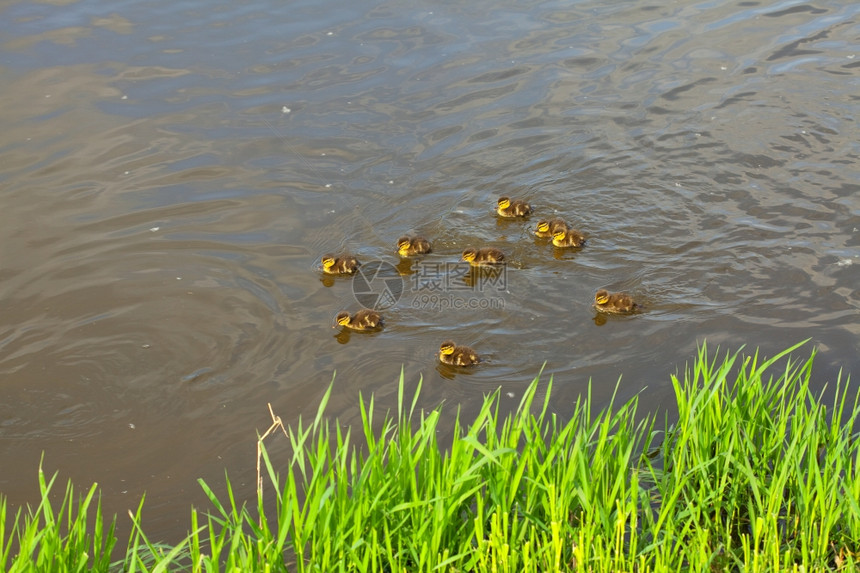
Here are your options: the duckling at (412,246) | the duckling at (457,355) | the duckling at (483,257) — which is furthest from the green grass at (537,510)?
the duckling at (412,246)

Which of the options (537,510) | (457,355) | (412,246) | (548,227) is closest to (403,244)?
(412,246)

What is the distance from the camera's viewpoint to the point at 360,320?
18.8 ft

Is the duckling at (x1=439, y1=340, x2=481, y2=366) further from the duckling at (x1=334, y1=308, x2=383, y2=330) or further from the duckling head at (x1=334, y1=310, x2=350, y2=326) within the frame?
the duckling head at (x1=334, y1=310, x2=350, y2=326)

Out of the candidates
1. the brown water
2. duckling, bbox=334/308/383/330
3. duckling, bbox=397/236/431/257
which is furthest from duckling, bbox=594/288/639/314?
duckling, bbox=334/308/383/330

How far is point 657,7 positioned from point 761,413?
25.7 ft

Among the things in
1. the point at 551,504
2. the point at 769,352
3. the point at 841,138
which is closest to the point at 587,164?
the point at 841,138

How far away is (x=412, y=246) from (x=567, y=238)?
3.74 feet

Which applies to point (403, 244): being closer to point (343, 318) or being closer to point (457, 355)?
point (343, 318)

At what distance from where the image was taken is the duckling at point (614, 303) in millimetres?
5715

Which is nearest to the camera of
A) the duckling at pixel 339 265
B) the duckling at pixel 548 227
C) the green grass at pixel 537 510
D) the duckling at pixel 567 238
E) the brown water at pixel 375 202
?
the green grass at pixel 537 510

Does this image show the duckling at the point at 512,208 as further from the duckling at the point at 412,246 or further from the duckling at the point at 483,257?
the duckling at the point at 412,246

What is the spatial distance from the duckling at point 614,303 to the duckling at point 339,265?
1.77 metres

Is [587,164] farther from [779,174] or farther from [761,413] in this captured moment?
[761,413]

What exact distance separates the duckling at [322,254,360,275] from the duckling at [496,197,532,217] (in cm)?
126
